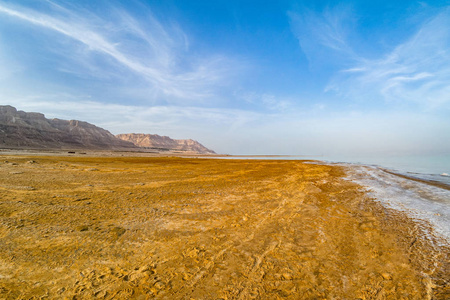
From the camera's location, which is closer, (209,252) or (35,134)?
(209,252)

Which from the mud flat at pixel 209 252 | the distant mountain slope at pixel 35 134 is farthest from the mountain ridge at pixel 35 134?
the mud flat at pixel 209 252

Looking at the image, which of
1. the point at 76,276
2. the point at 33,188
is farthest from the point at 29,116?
the point at 76,276

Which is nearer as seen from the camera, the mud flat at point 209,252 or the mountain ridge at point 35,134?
the mud flat at point 209,252

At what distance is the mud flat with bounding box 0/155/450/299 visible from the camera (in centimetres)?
322

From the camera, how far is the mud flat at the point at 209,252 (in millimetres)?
3223

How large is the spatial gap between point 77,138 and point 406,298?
579ft

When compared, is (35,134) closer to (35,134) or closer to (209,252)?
(35,134)

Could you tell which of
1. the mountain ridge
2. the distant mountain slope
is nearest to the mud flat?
the mountain ridge

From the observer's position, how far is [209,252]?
4.43 metres

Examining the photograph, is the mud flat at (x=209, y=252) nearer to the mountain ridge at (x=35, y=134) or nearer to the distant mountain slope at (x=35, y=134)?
→ the mountain ridge at (x=35, y=134)

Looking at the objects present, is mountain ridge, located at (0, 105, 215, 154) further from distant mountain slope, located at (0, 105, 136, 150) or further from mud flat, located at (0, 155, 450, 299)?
mud flat, located at (0, 155, 450, 299)

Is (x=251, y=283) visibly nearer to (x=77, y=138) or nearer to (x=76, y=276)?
(x=76, y=276)

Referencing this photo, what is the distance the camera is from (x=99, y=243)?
4.66 m

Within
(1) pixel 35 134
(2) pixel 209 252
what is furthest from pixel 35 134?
(2) pixel 209 252
